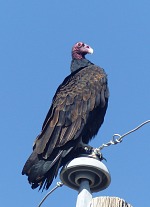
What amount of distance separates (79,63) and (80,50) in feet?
1.22

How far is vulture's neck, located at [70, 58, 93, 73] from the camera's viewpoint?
7172 mm

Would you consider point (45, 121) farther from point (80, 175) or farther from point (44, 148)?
point (80, 175)

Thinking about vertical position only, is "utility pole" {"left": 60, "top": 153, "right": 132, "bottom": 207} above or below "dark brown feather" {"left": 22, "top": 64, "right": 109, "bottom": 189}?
below

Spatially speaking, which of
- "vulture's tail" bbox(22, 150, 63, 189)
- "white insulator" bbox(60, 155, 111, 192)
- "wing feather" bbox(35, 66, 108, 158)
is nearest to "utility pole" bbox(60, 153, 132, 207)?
"white insulator" bbox(60, 155, 111, 192)

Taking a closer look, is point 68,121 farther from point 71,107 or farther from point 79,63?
point 79,63

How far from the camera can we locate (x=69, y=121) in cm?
575

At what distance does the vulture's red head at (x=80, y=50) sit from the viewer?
7555mm

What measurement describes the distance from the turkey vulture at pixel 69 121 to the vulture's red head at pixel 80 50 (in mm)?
305

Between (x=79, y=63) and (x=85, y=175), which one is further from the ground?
(x=79, y=63)

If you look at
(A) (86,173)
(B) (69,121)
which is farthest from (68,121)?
(A) (86,173)

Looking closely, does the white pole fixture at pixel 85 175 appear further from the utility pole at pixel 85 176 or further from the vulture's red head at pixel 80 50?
the vulture's red head at pixel 80 50

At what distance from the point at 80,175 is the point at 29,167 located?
1124 millimetres

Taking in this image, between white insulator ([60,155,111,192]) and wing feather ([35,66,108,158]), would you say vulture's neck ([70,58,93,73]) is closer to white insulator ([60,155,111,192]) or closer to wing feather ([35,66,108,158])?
wing feather ([35,66,108,158])

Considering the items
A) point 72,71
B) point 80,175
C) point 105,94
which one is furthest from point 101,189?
point 72,71
